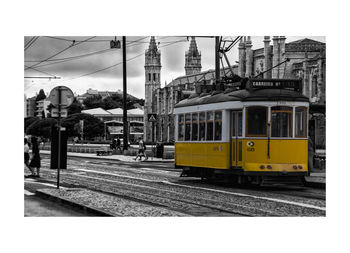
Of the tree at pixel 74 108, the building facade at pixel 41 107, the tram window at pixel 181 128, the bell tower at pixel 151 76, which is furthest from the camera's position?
the tree at pixel 74 108

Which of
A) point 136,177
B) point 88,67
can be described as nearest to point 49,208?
point 88,67

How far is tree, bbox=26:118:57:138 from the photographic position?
55.4 feet

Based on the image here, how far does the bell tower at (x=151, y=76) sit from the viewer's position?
17.8 m

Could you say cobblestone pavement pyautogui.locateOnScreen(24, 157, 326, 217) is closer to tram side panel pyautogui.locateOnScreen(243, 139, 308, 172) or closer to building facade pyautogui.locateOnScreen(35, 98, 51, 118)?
tram side panel pyautogui.locateOnScreen(243, 139, 308, 172)

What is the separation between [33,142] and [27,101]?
4495mm

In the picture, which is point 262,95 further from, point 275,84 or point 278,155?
point 278,155

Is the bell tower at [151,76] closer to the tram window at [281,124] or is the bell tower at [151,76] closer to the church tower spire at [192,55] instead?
the church tower spire at [192,55]

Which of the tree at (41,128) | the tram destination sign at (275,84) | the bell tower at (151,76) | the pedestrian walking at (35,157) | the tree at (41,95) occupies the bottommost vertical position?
the pedestrian walking at (35,157)

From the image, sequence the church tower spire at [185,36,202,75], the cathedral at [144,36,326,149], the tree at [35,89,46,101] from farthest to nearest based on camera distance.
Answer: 1. the church tower spire at [185,36,202,75]
2. the cathedral at [144,36,326,149]
3. the tree at [35,89,46,101]

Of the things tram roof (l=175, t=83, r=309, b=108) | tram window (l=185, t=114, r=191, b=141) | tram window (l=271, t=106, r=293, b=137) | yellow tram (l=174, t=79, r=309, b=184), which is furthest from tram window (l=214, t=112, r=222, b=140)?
tram window (l=185, t=114, r=191, b=141)

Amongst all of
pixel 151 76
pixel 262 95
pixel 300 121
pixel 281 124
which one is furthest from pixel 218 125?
pixel 151 76

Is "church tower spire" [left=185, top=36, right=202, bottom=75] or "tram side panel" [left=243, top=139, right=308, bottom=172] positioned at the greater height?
"church tower spire" [left=185, top=36, right=202, bottom=75]

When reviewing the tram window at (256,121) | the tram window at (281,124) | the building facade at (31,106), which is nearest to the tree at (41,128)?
the building facade at (31,106)

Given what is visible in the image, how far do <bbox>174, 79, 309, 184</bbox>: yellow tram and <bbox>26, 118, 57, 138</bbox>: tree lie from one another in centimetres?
482
